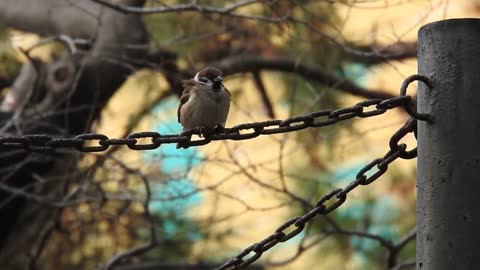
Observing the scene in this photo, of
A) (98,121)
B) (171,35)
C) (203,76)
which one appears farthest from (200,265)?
(203,76)

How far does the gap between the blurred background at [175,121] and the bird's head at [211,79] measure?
3.81 feet

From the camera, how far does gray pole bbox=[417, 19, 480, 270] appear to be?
229 cm

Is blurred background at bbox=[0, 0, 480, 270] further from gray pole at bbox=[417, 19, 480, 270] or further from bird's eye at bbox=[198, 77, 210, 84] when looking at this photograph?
gray pole at bbox=[417, 19, 480, 270]

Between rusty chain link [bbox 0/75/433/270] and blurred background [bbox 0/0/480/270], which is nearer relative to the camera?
rusty chain link [bbox 0/75/433/270]

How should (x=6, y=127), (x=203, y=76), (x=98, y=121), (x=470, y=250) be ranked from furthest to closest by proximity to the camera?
(x=98, y=121) → (x=6, y=127) → (x=203, y=76) → (x=470, y=250)

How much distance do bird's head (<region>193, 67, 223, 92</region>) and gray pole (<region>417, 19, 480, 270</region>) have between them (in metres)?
1.80

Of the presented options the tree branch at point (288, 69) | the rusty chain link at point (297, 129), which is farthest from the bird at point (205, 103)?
the tree branch at point (288, 69)

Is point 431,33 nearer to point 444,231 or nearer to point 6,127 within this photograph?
point 444,231

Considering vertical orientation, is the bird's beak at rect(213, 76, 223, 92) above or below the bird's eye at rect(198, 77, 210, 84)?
below

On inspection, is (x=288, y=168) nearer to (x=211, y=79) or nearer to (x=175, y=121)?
(x=175, y=121)

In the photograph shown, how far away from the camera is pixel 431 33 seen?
2.39m

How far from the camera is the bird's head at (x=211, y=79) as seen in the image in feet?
13.6

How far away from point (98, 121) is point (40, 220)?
1049 millimetres

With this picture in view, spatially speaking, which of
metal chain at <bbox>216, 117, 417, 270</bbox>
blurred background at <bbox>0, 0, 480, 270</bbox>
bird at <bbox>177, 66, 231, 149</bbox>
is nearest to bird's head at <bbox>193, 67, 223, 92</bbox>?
bird at <bbox>177, 66, 231, 149</bbox>
